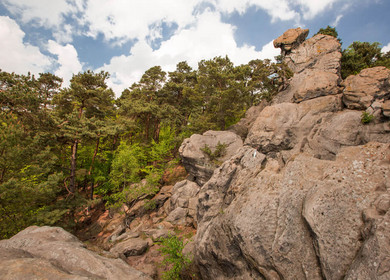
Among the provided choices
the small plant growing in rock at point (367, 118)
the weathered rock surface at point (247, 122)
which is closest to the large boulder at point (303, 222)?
the small plant growing in rock at point (367, 118)

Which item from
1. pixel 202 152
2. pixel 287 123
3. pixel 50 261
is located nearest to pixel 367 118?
pixel 287 123

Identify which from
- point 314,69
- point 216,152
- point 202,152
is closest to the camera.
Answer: point 216,152

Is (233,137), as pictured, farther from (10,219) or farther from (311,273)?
(10,219)

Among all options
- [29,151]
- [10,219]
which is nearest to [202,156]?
[29,151]

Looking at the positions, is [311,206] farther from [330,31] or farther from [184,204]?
[330,31]

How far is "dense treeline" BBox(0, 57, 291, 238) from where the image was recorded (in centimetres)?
1409

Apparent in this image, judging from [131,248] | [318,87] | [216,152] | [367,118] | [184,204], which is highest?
[318,87]

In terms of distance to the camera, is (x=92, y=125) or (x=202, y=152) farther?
(x=202, y=152)

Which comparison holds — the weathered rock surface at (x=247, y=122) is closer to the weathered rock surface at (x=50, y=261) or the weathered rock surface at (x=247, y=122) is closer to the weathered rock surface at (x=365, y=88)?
the weathered rock surface at (x=365, y=88)

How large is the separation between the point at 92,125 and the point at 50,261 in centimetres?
1555

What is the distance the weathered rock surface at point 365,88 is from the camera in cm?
1357

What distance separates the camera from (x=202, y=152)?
70.5 ft

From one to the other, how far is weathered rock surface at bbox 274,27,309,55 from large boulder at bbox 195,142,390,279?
2618 cm

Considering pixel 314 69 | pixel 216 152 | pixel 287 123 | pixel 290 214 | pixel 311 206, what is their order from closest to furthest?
pixel 311 206
pixel 290 214
pixel 287 123
pixel 216 152
pixel 314 69
